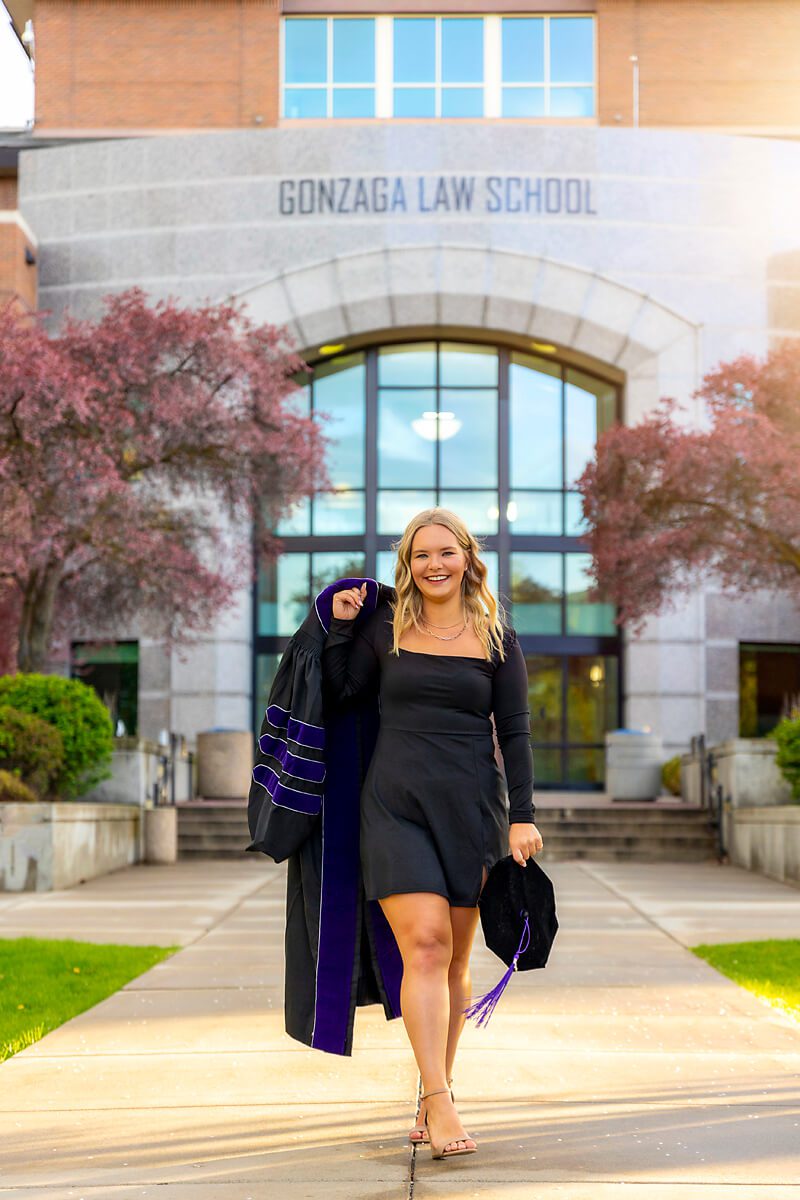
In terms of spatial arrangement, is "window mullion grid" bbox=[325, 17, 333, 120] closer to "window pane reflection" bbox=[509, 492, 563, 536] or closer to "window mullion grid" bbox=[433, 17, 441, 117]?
"window mullion grid" bbox=[433, 17, 441, 117]

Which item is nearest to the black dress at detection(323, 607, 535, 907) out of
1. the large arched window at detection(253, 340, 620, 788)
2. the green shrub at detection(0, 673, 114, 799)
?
Answer: the green shrub at detection(0, 673, 114, 799)

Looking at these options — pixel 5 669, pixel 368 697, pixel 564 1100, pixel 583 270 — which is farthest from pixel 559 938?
pixel 583 270

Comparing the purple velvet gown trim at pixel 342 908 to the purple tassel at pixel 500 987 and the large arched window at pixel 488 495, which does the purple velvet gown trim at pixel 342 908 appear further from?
the large arched window at pixel 488 495

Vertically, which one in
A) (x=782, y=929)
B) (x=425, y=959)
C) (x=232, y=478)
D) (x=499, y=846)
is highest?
(x=232, y=478)

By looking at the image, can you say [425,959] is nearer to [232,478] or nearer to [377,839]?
[377,839]

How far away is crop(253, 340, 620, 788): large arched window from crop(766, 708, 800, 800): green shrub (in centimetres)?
1157

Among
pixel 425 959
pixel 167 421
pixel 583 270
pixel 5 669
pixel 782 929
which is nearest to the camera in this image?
pixel 425 959

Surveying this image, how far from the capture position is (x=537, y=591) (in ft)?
94.8

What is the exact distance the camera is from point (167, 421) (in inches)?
722

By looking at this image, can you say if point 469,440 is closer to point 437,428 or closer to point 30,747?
point 437,428

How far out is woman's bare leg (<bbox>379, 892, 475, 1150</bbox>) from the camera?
15.1 ft

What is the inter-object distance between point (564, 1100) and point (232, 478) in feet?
48.6

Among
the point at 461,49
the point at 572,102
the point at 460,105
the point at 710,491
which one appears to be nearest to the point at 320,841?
the point at 710,491

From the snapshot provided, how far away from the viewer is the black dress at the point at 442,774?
4.78m
